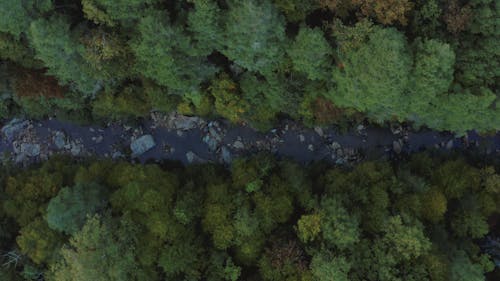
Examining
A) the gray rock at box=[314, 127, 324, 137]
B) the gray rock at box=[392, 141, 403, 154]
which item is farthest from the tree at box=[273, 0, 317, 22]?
the gray rock at box=[392, 141, 403, 154]

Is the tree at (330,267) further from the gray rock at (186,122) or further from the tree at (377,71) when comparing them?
the gray rock at (186,122)

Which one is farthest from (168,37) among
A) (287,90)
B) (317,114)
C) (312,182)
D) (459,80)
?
(459,80)

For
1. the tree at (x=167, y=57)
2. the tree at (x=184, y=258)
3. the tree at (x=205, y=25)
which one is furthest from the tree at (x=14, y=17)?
the tree at (x=184, y=258)

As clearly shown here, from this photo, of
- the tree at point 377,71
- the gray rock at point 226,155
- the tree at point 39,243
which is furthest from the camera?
the gray rock at point 226,155

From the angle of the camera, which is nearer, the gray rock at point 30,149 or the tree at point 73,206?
the tree at point 73,206

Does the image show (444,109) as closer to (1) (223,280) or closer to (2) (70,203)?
(1) (223,280)

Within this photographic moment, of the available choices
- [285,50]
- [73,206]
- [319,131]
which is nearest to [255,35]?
[285,50]
